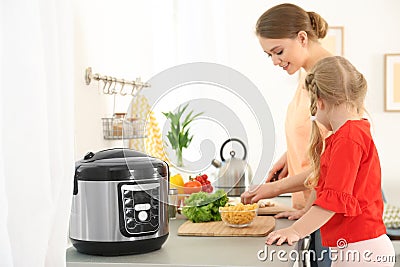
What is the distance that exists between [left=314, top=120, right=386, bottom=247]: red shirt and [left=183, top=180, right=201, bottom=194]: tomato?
22.2 inches

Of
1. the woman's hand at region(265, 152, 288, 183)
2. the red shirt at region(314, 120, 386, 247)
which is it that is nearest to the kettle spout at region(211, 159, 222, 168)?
the woman's hand at region(265, 152, 288, 183)

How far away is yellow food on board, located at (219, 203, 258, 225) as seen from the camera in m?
1.91

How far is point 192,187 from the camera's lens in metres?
2.19

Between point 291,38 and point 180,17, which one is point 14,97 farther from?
point 180,17

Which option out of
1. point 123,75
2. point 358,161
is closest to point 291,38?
point 358,161

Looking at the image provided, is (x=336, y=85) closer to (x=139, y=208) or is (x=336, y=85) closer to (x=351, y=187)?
(x=351, y=187)

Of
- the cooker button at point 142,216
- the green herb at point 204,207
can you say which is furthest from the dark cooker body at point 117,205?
the green herb at point 204,207

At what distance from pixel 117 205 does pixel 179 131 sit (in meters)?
0.67

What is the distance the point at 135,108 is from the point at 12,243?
121 cm

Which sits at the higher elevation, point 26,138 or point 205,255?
point 26,138

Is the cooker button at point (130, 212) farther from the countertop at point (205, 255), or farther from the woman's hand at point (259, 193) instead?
the woman's hand at point (259, 193)

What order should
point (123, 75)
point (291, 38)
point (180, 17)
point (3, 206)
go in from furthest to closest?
1. point (180, 17)
2. point (123, 75)
3. point (291, 38)
4. point (3, 206)

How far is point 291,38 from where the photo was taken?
213cm

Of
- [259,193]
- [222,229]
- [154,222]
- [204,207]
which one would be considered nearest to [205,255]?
[154,222]
